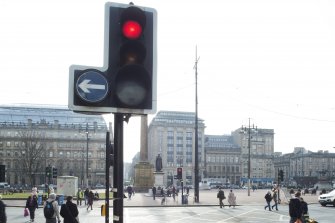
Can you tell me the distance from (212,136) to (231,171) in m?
18.0

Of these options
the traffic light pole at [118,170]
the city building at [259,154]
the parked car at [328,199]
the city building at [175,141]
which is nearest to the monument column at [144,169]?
the parked car at [328,199]

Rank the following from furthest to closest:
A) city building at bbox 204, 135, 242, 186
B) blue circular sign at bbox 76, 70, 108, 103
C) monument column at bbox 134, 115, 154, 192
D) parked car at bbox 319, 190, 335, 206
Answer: city building at bbox 204, 135, 242, 186 → monument column at bbox 134, 115, 154, 192 → parked car at bbox 319, 190, 335, 206 → blue circular sign at bbox 76, 70, 108, 103

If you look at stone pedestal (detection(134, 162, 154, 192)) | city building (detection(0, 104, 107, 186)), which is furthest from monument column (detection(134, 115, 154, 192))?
city building (detection(0, 104, 107, 186))

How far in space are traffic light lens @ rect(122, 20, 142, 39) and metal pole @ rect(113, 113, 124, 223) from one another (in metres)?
0.71

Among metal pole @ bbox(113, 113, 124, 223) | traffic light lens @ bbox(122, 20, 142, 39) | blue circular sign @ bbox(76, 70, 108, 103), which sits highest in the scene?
traffic light lens @ bbox(122, 20, 142, 39)

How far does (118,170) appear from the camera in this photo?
3902 mm

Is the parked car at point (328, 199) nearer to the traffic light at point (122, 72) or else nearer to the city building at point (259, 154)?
the traffic light at point (122, 72)

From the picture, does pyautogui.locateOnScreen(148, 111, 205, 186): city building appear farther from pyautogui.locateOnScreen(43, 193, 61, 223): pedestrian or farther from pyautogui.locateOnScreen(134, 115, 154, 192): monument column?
pyautogui.locateOnScreen(43, 193, 61, 223): pedestrian

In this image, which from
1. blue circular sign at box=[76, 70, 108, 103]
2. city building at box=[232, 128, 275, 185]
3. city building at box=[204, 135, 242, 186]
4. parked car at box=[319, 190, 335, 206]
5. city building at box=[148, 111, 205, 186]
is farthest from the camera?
city building at box=[232, 128, 275, 185]

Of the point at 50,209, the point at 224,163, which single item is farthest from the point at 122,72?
the point at 224,163

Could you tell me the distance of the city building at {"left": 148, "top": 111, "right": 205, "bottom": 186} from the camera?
15300cm

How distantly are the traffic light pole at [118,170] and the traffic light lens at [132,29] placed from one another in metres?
0.71

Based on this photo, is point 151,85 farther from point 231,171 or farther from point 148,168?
point 231,171

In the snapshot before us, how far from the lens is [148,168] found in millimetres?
61250
